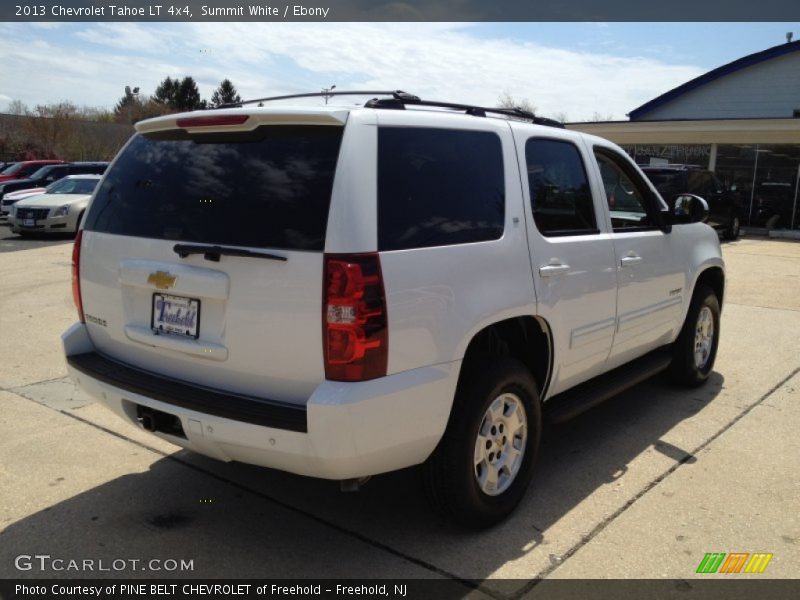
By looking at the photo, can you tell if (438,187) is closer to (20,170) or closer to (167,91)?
(20,170)

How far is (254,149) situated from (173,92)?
8912 cm

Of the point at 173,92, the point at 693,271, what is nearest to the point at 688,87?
the point at 693,271

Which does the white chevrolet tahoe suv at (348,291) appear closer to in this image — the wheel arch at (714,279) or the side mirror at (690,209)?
the side mirror at (690,209)

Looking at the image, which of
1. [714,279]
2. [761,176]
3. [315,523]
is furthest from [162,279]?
[761,176]

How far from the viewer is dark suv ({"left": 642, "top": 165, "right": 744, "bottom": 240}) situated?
16625 millimetres

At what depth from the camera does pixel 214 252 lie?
2.94 meters

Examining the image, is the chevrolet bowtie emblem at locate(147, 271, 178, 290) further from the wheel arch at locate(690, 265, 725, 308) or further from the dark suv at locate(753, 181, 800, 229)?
the dark suv at locate(753, 181, 800, 229)

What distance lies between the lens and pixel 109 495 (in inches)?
147

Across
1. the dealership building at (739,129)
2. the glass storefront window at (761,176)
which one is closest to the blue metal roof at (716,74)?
the dealership building at (739,129)

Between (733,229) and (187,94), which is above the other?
(187,94)

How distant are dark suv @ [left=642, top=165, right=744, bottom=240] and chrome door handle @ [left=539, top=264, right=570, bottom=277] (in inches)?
553

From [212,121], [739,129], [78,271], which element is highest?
[739,129]

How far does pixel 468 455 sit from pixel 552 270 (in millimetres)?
1082

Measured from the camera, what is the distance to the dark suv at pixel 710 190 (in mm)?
16625
